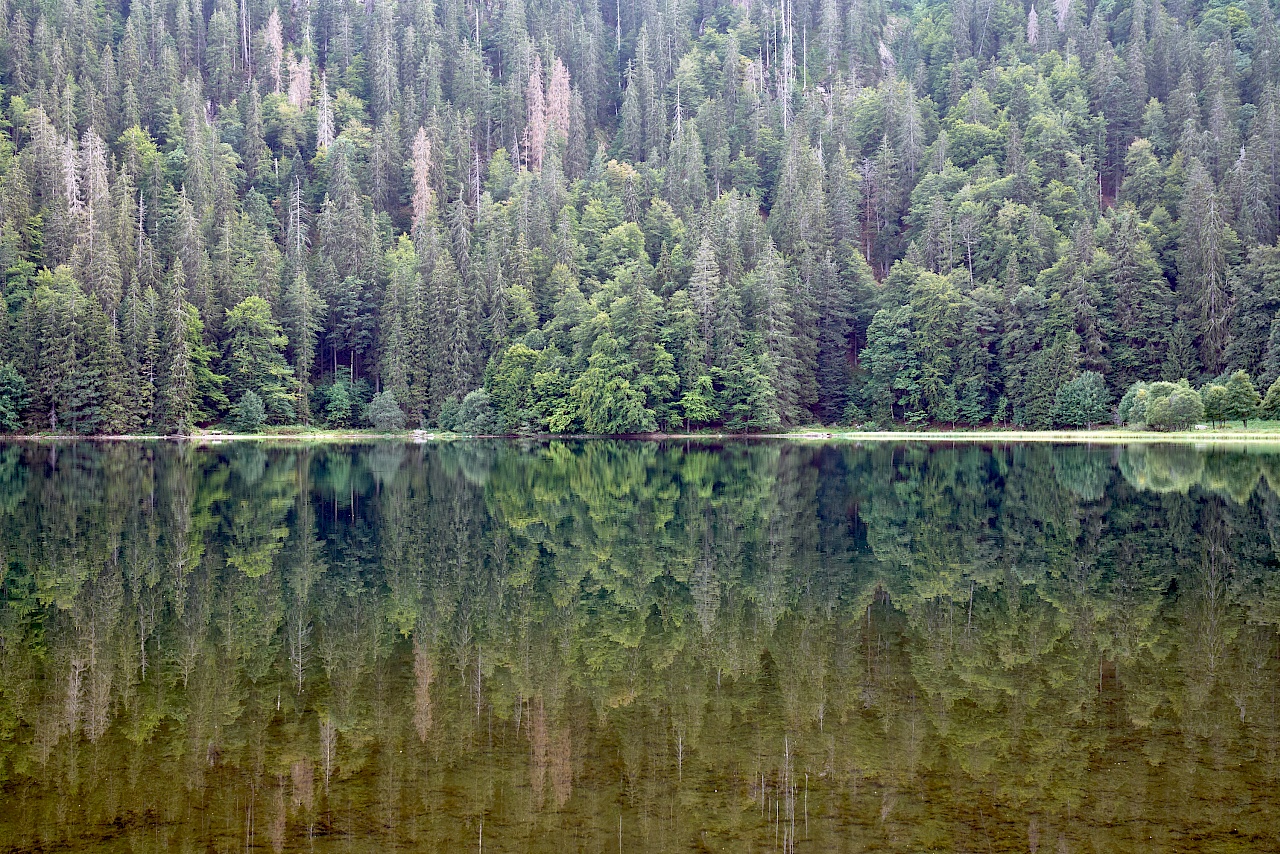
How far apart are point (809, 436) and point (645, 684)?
7835 centimetres

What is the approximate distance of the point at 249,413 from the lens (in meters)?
93.9

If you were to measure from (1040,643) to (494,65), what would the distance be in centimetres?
17365

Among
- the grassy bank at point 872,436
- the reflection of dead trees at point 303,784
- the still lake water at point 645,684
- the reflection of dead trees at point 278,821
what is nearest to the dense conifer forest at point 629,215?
the grassy bank at point 872,436

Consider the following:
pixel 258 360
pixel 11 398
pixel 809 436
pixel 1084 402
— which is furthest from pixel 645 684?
pixel 258 360

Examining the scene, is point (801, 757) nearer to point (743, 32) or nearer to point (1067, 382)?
point (1067, 382)

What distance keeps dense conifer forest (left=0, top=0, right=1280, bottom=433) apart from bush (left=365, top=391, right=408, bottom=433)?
321 mm

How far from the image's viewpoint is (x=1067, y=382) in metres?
88.1

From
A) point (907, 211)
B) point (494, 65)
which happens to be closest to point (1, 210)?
point (494, 65)

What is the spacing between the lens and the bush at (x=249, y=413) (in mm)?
93688

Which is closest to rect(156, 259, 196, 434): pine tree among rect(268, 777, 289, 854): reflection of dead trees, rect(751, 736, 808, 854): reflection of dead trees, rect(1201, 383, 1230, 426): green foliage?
rect(1201, 383, 1230, 426): green foliage

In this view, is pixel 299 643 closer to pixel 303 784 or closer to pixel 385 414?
pixel 303 784

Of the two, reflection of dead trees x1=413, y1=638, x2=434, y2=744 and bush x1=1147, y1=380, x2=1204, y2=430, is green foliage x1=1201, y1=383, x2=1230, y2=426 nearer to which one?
bush x1=1147, y1=380, x2=1204, y2=430

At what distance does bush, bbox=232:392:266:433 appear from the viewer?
9369 centimetres

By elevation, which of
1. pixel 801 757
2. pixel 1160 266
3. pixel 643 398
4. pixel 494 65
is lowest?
pixel 801 757
